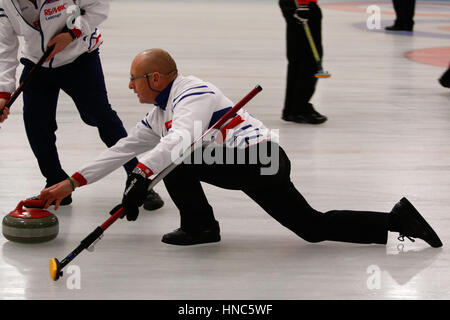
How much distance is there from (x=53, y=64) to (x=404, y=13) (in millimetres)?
10074

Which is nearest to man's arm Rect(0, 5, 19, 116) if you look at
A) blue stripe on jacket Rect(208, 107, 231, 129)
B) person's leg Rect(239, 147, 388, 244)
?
blue stripe on jacket Rect(208, 107, 231, 129)

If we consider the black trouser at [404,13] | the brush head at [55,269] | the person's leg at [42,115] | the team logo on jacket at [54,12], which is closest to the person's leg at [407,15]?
the black trouser at [404,13]

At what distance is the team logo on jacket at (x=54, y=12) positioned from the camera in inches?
149

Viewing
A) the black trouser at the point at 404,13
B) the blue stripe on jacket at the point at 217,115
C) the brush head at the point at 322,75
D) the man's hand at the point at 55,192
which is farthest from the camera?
the black trouser at the point at 404,13

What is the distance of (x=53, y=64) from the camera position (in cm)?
394

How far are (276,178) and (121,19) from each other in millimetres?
12238

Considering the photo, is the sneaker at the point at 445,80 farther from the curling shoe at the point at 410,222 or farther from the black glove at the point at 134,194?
the black glove at the point at 134,194

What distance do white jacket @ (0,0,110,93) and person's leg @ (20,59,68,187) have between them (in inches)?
3.3

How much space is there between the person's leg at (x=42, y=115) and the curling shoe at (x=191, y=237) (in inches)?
35.3

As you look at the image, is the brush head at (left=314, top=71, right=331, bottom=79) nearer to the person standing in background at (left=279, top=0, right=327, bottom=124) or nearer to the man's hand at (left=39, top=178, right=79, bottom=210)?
the person standing in background at (left=279, top=0, right=327, bottom=124)

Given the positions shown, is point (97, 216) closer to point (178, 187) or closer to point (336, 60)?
point (178, 187)

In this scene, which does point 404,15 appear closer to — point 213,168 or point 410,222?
point 410,222

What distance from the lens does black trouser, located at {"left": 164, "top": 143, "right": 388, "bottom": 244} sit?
340cm

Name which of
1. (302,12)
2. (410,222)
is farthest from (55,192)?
(302,12)
